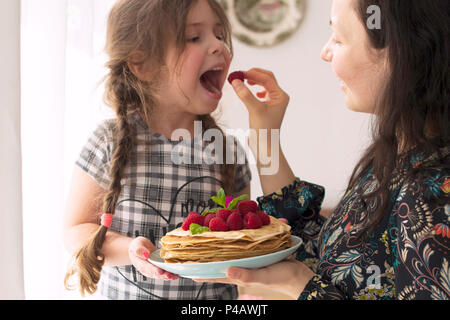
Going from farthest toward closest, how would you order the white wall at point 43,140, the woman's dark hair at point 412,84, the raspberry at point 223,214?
the white wall at point 43,140 < the raspberry at point 223,214 < the woman's dark hair at point 412,84

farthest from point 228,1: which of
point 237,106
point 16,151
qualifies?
point 16,151

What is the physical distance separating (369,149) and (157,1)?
691 millimetres

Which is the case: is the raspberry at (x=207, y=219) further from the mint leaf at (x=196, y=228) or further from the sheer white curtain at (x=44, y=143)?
the sheer white curtain at (x=44, y=143)

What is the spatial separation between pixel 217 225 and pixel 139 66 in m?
0.60

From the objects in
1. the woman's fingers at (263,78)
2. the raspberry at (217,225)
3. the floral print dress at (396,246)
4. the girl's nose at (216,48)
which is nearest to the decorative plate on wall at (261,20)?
the woman's fingers at (263,78)

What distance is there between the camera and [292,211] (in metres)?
1.09

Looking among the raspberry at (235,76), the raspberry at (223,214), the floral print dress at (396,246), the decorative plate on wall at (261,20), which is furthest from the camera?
the decorative plate on wall at (261,20)

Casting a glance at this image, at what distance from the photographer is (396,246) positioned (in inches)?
28.5

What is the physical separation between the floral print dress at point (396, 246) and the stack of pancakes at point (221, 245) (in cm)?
11

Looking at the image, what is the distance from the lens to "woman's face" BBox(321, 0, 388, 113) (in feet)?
2.66

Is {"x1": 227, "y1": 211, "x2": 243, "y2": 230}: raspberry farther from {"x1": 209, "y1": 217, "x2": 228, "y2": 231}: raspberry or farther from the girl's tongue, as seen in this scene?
the girl's tongue

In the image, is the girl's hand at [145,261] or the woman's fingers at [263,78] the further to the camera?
the woman's fingers at [263,78]

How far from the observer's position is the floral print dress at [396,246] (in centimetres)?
62
